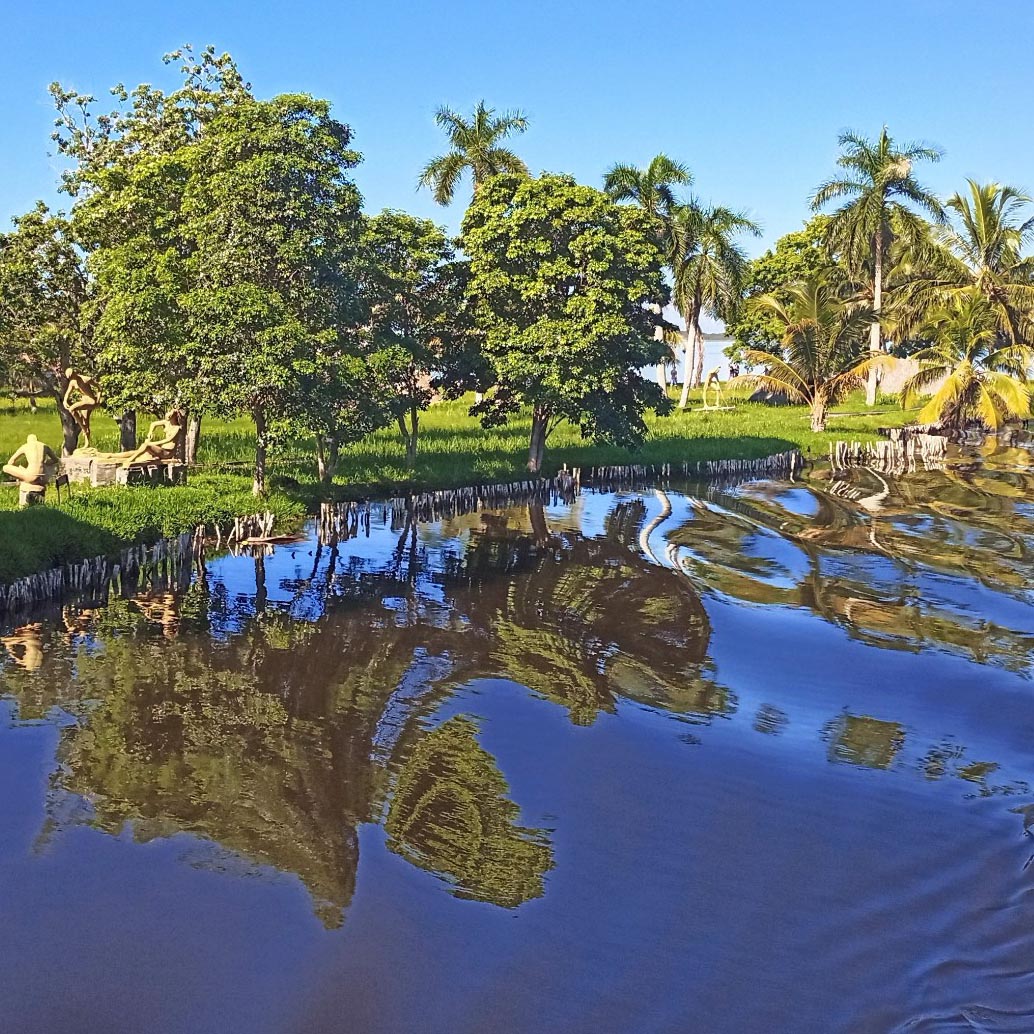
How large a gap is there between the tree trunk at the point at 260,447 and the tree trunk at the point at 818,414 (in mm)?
30648

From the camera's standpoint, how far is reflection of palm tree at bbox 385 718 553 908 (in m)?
9.86

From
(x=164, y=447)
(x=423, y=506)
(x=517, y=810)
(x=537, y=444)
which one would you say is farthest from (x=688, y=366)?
(x=517, y=810)

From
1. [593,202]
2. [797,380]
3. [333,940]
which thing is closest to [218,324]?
[593,202]

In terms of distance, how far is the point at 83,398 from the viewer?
1142 inches

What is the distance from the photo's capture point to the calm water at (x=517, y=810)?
27.2 feet

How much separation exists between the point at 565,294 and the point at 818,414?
72.6ft

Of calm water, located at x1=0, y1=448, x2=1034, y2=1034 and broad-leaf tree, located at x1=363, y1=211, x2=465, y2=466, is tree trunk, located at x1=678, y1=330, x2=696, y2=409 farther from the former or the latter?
calm water, located at x1=0, y1=448, x2=1034, y2=1034

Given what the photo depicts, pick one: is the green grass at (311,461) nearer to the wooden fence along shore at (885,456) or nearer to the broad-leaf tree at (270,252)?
the wooden fence along shore at (885,456)

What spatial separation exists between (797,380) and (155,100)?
2901cm

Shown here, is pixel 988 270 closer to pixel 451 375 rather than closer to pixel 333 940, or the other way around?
pixel 451 375

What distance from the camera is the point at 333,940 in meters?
8.83

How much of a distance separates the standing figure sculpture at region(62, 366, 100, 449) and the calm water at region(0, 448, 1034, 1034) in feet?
31.2

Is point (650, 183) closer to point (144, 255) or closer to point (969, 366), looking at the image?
point (969, 366)

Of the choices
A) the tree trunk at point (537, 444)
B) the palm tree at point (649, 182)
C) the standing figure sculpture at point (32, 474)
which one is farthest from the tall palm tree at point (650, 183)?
the standing figure sculpture at point (32, 474)
